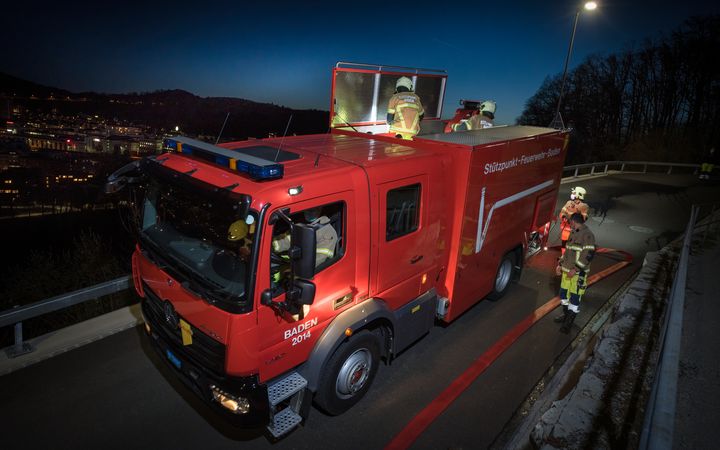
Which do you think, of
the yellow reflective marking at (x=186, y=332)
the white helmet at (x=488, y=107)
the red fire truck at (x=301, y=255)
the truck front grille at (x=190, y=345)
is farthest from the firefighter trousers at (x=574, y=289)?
the yellow reflective marking at (x=186, y=332)

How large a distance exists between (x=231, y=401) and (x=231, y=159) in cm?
189

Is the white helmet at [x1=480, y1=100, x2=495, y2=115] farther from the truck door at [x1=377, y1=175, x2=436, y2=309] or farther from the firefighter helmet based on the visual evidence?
the firefighter helmet

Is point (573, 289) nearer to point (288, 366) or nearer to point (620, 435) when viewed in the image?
point (620, 435)

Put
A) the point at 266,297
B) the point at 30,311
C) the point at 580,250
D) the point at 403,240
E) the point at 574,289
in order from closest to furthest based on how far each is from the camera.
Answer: the point at 266,297 < the point at 403,240 < the point at 30,311 < the point at 580,250 < the point at 574,289

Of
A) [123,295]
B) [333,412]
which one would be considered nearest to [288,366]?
[333,412]

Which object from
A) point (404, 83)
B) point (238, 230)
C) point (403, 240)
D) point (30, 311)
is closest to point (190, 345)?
point (238, 230)

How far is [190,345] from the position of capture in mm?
3098

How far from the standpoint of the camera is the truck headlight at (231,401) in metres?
2.90

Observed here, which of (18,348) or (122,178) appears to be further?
(18,348)

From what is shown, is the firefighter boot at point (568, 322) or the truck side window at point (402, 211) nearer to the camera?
the truck side window at point (402, 211)

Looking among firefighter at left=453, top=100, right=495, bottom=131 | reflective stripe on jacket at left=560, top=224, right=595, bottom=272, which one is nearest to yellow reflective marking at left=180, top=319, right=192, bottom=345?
reflective stripe on jacket at left=560, top=224, right=595, bottom=272

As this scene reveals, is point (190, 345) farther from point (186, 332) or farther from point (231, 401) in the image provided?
point (231, 401)

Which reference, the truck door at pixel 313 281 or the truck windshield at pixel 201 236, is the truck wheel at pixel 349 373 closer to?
the truck door at pixel 313 281

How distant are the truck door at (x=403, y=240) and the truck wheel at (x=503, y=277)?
2.30 metres
